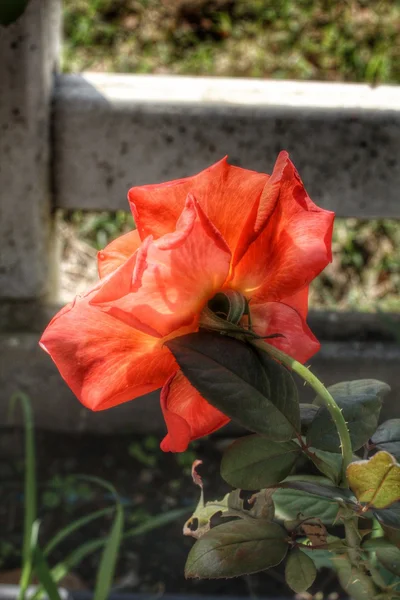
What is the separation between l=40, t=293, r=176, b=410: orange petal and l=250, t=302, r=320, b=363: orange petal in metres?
0.05

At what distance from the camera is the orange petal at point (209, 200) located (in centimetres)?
45

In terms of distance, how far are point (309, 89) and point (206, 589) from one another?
2.87ft

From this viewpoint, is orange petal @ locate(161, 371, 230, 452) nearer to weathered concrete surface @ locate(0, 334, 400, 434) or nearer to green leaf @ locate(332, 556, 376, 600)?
green leaf @ locate(332, 556, 376, 600)

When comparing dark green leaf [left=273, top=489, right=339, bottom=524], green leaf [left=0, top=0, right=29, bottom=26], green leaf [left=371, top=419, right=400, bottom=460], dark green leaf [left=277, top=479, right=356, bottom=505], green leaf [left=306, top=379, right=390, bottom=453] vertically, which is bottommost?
dark green leaf [left=273, top=489, right=339, bottom=524]

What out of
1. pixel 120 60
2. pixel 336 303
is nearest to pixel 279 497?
pixel 336 303

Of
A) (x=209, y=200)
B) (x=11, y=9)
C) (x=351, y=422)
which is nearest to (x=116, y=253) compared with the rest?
(x=209, y=200)

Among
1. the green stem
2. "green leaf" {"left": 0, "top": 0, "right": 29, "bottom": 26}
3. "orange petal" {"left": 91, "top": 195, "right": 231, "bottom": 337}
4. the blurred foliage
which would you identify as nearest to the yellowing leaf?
the green stem

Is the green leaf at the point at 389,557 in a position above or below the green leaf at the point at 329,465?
below

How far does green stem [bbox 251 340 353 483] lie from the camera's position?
41 cm

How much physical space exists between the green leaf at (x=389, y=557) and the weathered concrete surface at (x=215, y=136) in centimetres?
92

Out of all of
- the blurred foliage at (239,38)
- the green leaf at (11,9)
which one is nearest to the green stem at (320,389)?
the green leaf at (11,9)

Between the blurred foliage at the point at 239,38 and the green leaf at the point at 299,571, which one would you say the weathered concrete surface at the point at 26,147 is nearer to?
the green leaf at the point at 299,571

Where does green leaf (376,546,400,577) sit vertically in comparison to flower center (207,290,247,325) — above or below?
below

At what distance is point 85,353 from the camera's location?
0.44 m
